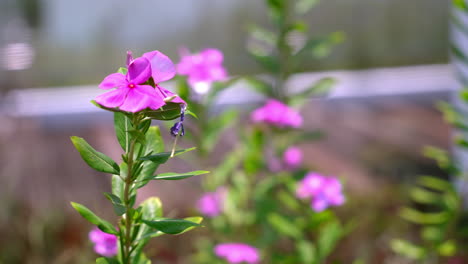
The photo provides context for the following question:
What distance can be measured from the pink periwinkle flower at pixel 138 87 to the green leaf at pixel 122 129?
0.07 metres

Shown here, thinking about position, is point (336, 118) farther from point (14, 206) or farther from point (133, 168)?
point (133, 168)

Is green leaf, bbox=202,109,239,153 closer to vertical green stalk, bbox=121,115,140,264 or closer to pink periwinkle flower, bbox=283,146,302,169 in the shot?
pink periwinkle flower, bbox=283,146,302,169

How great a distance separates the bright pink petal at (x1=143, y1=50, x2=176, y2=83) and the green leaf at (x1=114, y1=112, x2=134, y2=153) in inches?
2.8

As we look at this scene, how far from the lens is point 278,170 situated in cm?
128

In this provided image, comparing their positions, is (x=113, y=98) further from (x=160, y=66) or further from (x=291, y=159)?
(x=291, y=159)

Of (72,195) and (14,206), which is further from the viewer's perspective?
(72,195)

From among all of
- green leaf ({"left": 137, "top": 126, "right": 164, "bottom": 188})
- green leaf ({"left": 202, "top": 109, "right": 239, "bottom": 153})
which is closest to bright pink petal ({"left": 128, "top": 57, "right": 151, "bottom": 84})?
green leaf ({"left": 137, "top": 126, "right": 164, "bottom": 188})

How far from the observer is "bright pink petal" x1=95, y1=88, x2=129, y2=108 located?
478 millimetres

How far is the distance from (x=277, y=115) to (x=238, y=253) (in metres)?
0.29

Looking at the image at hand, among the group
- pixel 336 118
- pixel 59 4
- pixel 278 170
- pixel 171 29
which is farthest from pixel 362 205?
pixel 59 4

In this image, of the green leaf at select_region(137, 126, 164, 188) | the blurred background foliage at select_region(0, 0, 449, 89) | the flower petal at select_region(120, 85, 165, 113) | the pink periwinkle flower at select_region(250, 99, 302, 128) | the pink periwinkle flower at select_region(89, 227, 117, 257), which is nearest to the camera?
the flower petal at select_region(120, 85, 165, 113)

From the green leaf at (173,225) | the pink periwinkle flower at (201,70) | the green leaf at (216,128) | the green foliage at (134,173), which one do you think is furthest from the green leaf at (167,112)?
the green leaf at (216,128)

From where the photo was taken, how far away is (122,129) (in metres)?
0.56

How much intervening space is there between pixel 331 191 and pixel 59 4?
8.52ft
